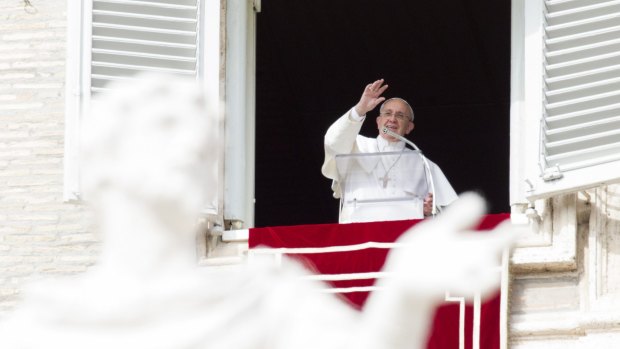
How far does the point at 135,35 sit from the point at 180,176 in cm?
576

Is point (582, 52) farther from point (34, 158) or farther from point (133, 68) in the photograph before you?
point (34, 158)

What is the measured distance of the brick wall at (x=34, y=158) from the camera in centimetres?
984

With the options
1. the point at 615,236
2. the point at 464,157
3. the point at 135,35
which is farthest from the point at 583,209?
the point at 464,157

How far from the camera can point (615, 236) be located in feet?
30.6

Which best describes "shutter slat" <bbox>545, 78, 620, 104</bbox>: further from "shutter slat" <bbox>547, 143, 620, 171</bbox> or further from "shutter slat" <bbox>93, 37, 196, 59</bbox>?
"shutter slat" <bbox>93, 37, 196, 59</bbox>

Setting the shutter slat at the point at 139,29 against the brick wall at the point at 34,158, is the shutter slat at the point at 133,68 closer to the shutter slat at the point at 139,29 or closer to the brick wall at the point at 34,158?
the shutter slat at the point at 139,29

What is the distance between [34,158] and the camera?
998 centimetres

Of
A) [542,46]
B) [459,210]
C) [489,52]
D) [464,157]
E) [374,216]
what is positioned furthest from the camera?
[464,157]

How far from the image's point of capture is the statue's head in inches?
149

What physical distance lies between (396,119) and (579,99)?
4.62 ft

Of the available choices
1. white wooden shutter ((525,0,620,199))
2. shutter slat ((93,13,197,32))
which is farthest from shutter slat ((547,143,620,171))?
shutter slat ((93,13,197,32))

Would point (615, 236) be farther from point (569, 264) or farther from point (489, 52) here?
point (489, 52)

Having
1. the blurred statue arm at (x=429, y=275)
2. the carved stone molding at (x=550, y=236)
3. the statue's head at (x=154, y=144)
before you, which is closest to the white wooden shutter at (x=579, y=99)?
the carved stone molding at (x=550, y=236)

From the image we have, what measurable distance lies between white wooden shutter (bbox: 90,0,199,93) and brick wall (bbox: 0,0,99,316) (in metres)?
0.58
